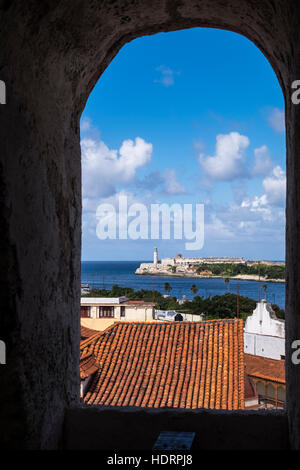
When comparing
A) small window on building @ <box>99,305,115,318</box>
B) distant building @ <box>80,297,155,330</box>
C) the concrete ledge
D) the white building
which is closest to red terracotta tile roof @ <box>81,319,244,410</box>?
the concrete ledge

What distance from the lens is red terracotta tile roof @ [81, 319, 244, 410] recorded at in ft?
28.9

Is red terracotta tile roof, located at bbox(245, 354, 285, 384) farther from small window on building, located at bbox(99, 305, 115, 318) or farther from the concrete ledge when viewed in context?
the concrete ledge

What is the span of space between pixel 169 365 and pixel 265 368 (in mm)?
7373

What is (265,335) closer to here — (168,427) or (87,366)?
(87,366)

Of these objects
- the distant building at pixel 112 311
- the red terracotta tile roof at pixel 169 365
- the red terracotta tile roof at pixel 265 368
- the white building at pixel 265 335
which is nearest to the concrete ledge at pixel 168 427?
the red terracotta tile roof at pixel 169 365

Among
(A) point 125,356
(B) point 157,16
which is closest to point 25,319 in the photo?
(B) point 157,16

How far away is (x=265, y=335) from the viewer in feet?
60.4

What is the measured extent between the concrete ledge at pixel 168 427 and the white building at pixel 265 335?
16463 mm

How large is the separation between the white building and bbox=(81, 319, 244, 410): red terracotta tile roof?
798 centimetres

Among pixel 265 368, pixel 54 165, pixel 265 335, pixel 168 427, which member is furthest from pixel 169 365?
pixel 265 335

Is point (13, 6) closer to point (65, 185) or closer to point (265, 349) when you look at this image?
point (65, 185)

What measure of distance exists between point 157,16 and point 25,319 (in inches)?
74.8

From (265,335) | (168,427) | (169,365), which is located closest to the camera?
(168,427)

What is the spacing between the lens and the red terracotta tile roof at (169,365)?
28.9 ft
